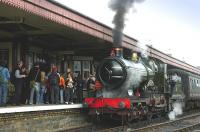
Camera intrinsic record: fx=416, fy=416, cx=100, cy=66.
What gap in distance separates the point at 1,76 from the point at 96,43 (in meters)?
8.23

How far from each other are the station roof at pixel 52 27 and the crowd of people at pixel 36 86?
155 centimetres

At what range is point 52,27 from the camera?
15828mm

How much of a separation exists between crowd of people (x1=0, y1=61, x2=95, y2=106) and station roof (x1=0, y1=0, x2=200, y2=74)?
1.55m

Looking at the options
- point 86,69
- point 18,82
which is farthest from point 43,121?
point 86,69

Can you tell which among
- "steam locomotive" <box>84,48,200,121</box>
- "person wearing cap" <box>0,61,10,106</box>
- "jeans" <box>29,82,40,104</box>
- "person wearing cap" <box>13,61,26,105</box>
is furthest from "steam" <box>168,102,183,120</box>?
"person wearing cap" <box>0,61,10,106</box>

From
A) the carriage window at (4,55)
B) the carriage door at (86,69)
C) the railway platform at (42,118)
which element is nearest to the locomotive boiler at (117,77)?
the railway platform at (42,118)

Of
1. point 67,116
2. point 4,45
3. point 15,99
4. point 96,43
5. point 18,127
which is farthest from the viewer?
point 96,43

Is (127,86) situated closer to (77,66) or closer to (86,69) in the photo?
(77,66)

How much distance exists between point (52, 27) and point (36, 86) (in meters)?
2.49

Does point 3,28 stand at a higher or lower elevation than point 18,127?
higher

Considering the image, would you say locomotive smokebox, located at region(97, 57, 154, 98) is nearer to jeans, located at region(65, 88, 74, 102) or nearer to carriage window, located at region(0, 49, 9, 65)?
jeans, located at region(65, 88, 74, 102)

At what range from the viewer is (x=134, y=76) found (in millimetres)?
16281

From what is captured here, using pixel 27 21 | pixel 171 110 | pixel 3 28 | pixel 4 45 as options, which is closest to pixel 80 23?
pixel 27 21

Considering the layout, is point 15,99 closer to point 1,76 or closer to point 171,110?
point 1,76
